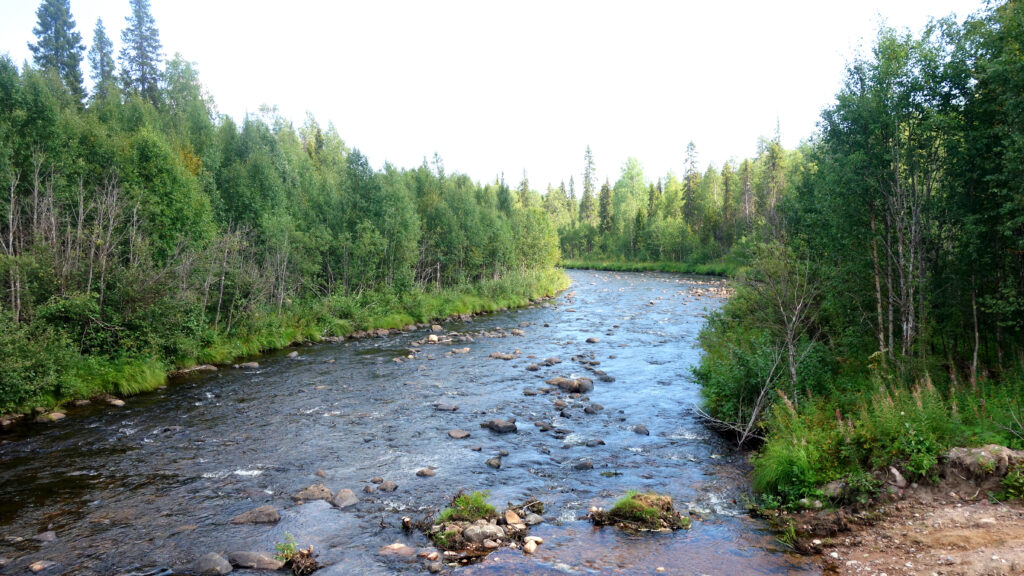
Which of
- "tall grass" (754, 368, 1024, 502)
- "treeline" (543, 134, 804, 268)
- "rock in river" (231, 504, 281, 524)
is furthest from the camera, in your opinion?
"treeline" (543, 134, 804, 268)

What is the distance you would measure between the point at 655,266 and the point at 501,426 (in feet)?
267

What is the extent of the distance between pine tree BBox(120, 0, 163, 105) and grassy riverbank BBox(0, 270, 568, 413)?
36.4 meters

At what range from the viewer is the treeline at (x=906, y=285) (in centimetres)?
1040

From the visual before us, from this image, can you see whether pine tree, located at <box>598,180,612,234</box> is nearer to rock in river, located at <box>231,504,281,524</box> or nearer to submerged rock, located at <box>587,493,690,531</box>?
submerged rock, located at <box>587,493,690,531</box>

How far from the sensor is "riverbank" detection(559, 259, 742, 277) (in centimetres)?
7894

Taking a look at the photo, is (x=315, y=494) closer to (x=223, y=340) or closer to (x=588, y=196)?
(x=223, y=340)

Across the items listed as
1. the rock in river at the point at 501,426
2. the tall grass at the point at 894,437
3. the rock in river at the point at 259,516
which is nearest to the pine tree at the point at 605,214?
the rock in river at the point at 501,426

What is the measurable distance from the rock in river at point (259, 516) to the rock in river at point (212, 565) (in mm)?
1456

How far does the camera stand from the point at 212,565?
893cm

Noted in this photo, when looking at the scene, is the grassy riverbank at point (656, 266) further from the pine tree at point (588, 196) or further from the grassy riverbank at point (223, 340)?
the grassy riverbank at point (223, 340)

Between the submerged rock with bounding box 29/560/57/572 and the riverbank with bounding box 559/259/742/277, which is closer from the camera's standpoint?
the submerged rock with bounding box 29/560/57/572

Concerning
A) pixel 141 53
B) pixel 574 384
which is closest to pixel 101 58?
pixel 141 53

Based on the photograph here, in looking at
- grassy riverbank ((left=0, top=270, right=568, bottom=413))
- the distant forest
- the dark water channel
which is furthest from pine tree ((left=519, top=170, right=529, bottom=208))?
the dark water channel

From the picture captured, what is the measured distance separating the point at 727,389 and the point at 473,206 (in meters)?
43.6
